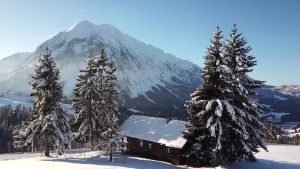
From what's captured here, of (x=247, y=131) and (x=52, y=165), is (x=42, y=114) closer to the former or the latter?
(x=52, y=165)

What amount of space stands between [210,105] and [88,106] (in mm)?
25260

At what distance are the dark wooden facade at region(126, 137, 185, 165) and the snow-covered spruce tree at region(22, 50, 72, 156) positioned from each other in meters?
11.5

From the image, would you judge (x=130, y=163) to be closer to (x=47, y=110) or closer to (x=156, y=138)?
(x=156, y=138)

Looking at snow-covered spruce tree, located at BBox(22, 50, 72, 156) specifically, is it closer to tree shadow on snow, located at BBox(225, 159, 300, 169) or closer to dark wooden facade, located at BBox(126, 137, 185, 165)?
dark wooden facade, located at BBox(126, 137, 185, 165)

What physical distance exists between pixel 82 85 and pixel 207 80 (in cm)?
2418

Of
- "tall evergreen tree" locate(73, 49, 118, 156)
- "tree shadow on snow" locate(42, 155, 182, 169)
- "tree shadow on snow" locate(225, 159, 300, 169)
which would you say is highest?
"tall evergreen tree" locate(73, 49, 118, 156)

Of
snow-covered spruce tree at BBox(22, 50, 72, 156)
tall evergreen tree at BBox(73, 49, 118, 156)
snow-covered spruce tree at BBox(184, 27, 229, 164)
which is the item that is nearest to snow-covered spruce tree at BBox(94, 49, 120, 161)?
tall evergreen tree at BBox(73, 49, 118, 156)

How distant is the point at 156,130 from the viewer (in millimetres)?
61562

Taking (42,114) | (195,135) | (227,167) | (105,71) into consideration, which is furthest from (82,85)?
(227,167)

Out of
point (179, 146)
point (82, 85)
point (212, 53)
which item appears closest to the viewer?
point (212, 53)

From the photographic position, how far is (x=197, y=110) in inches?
1785

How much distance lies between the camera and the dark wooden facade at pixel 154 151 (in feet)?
182

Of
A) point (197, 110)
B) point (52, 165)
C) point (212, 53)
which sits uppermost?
point (212, 53)

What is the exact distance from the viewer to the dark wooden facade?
55566mm
